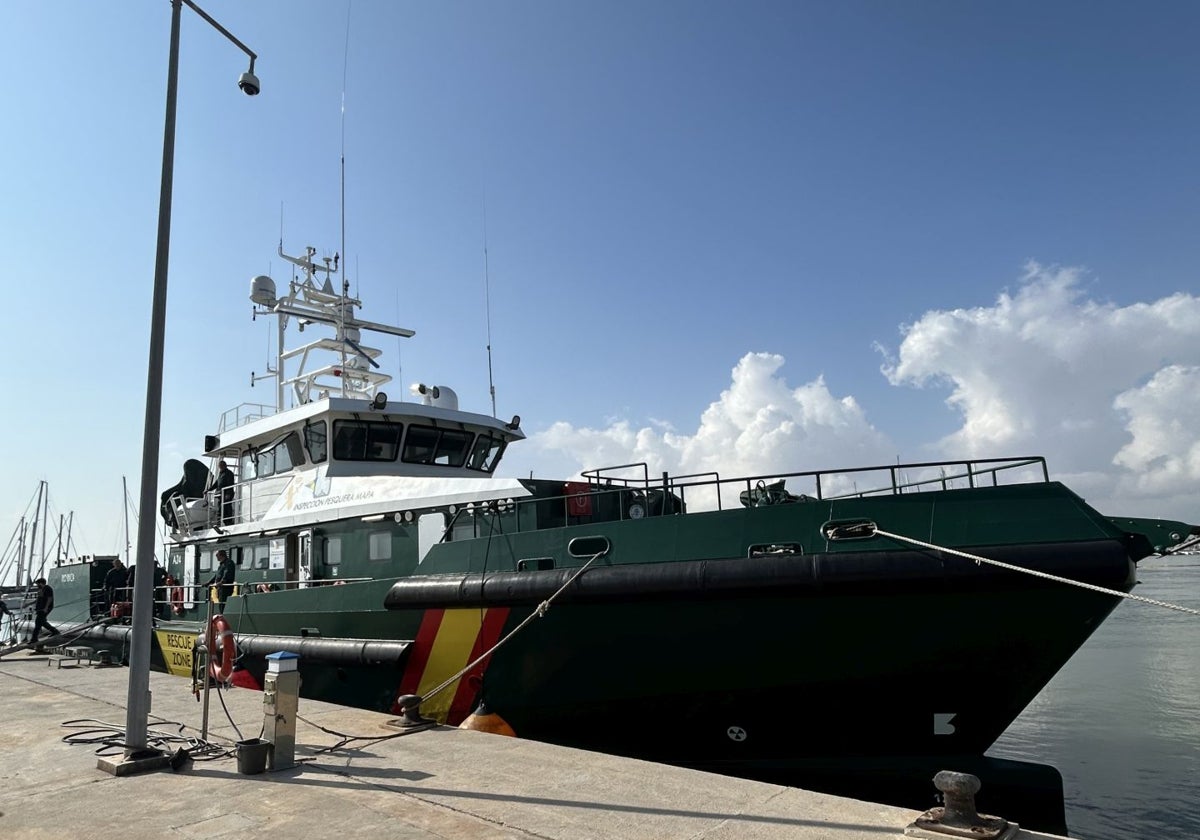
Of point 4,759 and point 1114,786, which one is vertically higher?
point 4,759

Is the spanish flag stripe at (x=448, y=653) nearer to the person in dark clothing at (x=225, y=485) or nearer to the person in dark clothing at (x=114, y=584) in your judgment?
the person in dark clothing at (x=225, y=485)

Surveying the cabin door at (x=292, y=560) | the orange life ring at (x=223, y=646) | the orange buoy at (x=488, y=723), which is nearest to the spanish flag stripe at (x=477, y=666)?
the orange buoy at (x=488, y=723)

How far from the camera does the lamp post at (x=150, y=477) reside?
5.41 m

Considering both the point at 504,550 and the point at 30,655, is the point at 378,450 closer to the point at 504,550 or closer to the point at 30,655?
the point at 504,550

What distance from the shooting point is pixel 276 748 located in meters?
5.18

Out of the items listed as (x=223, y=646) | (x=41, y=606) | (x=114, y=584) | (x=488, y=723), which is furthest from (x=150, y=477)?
(x=41, y=606)

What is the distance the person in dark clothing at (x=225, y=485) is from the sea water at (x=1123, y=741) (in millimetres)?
11421

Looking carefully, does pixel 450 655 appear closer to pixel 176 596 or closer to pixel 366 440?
pixel 366 440

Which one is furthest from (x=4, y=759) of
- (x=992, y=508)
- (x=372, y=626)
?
(x=992, y=508)

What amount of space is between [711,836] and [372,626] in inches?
216

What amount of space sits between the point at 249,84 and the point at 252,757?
533cm

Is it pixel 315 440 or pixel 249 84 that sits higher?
pixel 249 84

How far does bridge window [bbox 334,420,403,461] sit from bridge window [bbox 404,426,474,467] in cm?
20

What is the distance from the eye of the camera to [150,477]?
18.6ft
